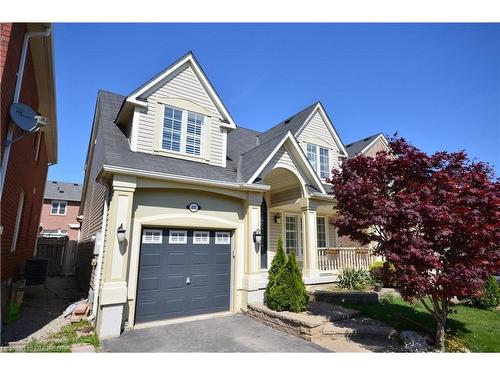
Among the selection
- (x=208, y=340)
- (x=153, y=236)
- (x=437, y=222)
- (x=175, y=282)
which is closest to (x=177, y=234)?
(x=153, y=236)

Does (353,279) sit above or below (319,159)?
below

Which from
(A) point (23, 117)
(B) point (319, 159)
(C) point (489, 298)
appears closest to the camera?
(A) point (23, 117)

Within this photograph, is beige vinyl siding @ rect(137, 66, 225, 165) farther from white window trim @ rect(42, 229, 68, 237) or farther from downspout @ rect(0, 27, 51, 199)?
white window trim @ rect(42, 229, 68, 237)

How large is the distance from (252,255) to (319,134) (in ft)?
25.8

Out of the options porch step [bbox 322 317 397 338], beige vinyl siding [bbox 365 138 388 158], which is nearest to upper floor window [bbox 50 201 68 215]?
beige vinyl siding [bbox 365 138 388 158]

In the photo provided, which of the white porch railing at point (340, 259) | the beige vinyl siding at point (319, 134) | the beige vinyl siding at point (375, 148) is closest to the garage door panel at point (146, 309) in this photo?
the white porch railing at point (340, 259)

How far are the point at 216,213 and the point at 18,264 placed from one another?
7.40 meters

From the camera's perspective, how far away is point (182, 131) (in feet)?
31.4

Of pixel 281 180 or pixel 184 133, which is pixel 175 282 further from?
pixel 281 180

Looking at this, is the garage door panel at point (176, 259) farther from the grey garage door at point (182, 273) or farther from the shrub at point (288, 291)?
the shrub at point (288, 291)

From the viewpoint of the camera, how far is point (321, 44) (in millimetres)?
7523

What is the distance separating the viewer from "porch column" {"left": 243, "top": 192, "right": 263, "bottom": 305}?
902 centimetres

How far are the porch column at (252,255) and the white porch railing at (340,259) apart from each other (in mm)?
3946
